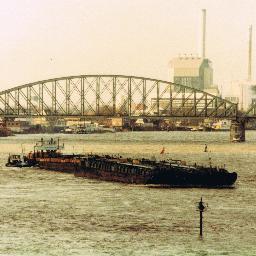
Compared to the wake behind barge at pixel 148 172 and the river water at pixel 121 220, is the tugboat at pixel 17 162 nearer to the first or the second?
the wake behind barge at pixel 148 172

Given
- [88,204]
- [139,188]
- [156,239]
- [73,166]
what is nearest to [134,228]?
[156,239]

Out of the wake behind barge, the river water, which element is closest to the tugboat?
the wake behind barge

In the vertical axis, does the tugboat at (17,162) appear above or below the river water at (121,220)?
above

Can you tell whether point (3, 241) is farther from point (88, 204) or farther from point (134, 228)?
point (88, 204)

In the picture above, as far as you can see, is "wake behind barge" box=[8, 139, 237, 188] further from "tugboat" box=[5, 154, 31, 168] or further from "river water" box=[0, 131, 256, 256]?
"tugboat" box=[5, 154, 31, 168]

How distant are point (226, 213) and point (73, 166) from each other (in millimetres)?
54907

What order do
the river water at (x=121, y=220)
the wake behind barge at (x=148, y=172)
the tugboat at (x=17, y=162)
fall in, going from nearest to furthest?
1. the river water at (x=121, y=220)
2. the wake behind barge at (x=148, y=172)
3. the tugboat at (x=17, y=162)

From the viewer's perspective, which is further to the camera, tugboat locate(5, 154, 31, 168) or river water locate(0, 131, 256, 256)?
tugboat locate(5, 154, 31, 168)

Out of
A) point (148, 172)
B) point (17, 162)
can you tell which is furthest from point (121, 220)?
point (17, 162)

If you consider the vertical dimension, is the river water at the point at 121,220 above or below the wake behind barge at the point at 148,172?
below

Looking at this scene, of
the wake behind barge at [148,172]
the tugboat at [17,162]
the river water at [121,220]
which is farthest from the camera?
the tugboat at [17,162]

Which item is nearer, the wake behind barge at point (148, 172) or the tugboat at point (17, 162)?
the wake behind barge at point (148, 172)

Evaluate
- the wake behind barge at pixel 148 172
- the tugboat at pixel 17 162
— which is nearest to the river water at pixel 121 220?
the wake behind barge at pixel 148 172

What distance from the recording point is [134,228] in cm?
5950
